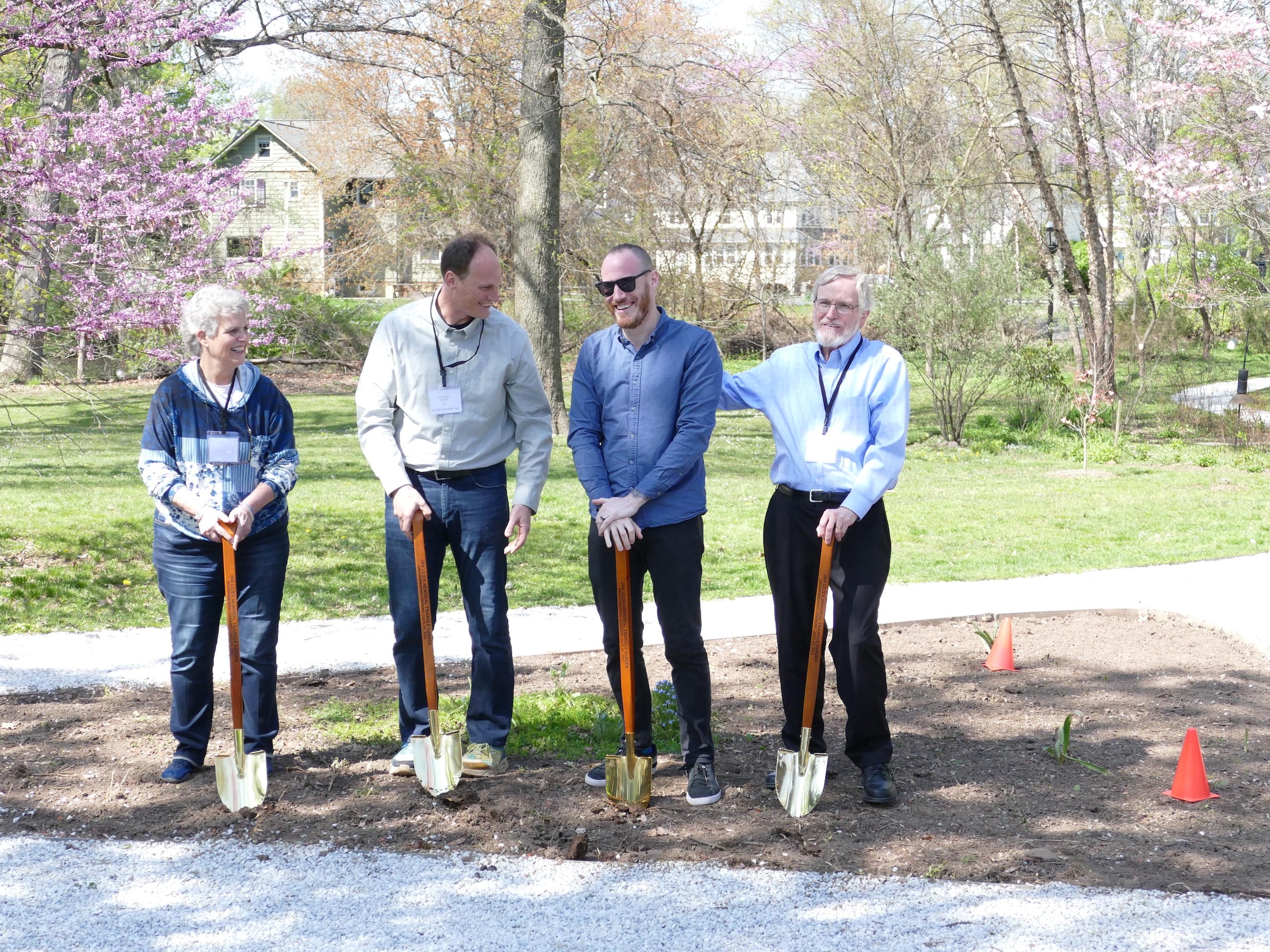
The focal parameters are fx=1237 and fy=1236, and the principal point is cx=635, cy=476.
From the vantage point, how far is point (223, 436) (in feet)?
14.1

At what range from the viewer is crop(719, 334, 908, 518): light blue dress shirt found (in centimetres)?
405

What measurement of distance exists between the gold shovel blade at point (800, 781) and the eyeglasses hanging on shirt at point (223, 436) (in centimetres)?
215

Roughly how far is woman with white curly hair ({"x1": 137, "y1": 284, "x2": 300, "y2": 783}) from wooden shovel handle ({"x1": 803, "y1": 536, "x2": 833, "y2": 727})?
1.86m

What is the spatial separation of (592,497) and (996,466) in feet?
40.3

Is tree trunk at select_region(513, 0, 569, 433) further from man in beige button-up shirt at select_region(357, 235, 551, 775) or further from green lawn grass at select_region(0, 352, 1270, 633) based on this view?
man in beige button-up shirt at select_region(357, 235, 551, 775)

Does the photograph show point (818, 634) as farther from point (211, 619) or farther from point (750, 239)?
point (750, 239)

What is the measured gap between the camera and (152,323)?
34.2ft

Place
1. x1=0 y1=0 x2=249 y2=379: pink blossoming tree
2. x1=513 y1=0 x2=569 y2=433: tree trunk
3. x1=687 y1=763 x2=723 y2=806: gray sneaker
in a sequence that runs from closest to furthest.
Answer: x1=687 y1=763 x2=723 y2=806: gray sneaker, x1=0 y1=0 x2=249 y2=379: pink blossoming tree, x1=513 y1=0 x2=569 y2=433: tree trunk

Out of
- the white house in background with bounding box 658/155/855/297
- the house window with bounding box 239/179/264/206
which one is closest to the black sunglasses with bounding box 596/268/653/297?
the house window with bounding box 239/179/264/206

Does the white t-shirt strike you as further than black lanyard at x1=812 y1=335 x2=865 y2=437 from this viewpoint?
Yes

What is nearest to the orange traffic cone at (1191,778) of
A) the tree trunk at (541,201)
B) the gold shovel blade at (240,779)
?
the gold shovel blade at (240,779)

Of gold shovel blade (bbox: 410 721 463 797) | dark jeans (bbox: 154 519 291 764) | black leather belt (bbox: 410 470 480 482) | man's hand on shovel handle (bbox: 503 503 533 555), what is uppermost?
black leather belt (bbox: 410 470 480 482)

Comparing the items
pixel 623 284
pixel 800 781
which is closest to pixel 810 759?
pixel 800 781

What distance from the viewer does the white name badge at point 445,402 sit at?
4.27 meters
